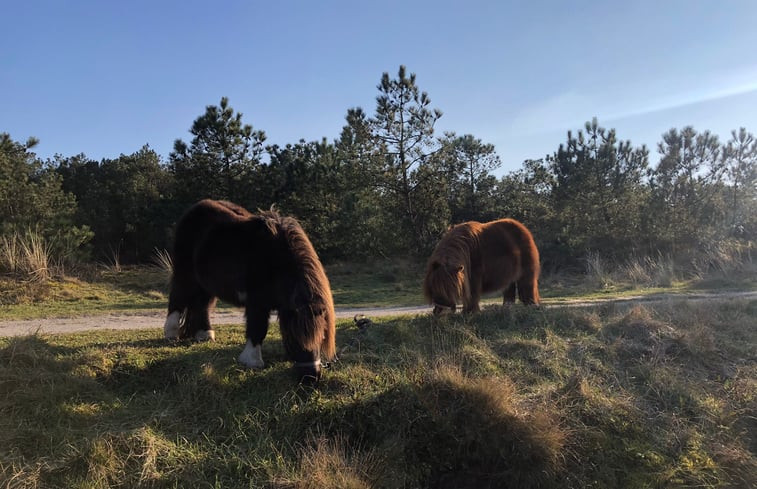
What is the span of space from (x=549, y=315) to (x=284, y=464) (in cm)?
535

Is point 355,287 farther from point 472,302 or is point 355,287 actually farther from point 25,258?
point 472,302

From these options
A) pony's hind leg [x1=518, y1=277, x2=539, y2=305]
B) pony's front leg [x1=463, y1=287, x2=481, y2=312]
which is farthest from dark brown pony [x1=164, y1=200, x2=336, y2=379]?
pony's hind leg [x1=518, y1=277, x2=539, y2=305]

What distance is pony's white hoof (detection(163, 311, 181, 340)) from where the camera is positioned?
21.1 feet

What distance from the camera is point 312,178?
21.8 m

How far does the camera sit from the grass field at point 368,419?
13.3 ft

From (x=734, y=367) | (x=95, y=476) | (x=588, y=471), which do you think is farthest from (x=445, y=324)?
(x=95, y=476)

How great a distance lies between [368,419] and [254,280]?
76.7 inches

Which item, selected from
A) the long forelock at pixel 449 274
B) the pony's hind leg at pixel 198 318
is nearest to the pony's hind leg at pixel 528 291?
the long forelock at pixel 449 274

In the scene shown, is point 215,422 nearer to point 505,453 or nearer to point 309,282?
point 309,282

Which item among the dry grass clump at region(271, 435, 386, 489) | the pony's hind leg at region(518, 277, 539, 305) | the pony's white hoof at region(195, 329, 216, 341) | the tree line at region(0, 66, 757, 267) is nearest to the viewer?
the dry grass clump at region(271, 435, 386, 489)

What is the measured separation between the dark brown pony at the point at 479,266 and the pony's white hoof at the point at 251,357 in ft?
9.12

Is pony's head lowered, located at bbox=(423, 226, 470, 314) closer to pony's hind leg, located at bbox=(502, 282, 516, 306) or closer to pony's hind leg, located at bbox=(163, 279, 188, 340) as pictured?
pony's hind leg, located at bbox=(502, 282, 516, 306)

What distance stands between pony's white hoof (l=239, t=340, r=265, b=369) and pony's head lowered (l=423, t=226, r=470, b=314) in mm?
2776

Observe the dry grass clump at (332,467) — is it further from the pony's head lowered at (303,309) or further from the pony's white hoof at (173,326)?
the pony's white hoof at (173,326)
